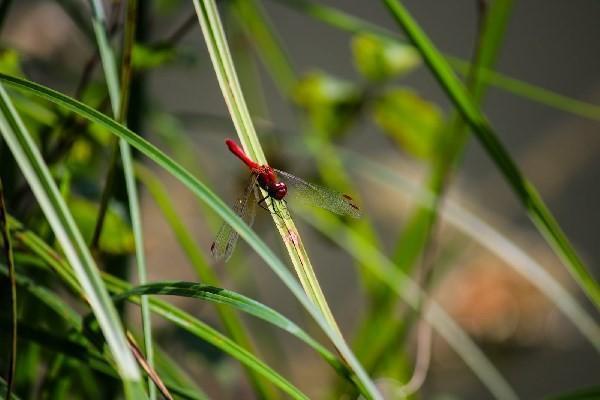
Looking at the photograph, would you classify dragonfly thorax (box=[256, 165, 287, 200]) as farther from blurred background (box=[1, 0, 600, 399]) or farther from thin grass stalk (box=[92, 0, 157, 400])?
blurred background (box=[1, 0, 600, 399])

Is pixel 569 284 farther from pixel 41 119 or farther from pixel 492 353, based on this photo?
pixel 41 119

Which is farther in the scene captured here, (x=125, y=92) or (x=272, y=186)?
(x=272, y=186)

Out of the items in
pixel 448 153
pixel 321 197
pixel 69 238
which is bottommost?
pixel 69 238

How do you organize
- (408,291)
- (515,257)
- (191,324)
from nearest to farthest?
1. (191,324)
2. (515,257)
3. (408,291)

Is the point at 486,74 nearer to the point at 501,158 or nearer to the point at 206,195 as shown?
the point at 501,158

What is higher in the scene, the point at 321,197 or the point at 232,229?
the point at 321,197

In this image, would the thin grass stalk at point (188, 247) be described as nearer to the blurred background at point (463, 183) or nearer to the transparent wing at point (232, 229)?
the transparent wing at point (232, 229)

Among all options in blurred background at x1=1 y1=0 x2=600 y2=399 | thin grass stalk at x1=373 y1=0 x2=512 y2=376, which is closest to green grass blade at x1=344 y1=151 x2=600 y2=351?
thin grass stalk at x1=373 y1=0 x2=512 y2=376

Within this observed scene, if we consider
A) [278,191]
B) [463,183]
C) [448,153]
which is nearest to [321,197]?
[278,191]
